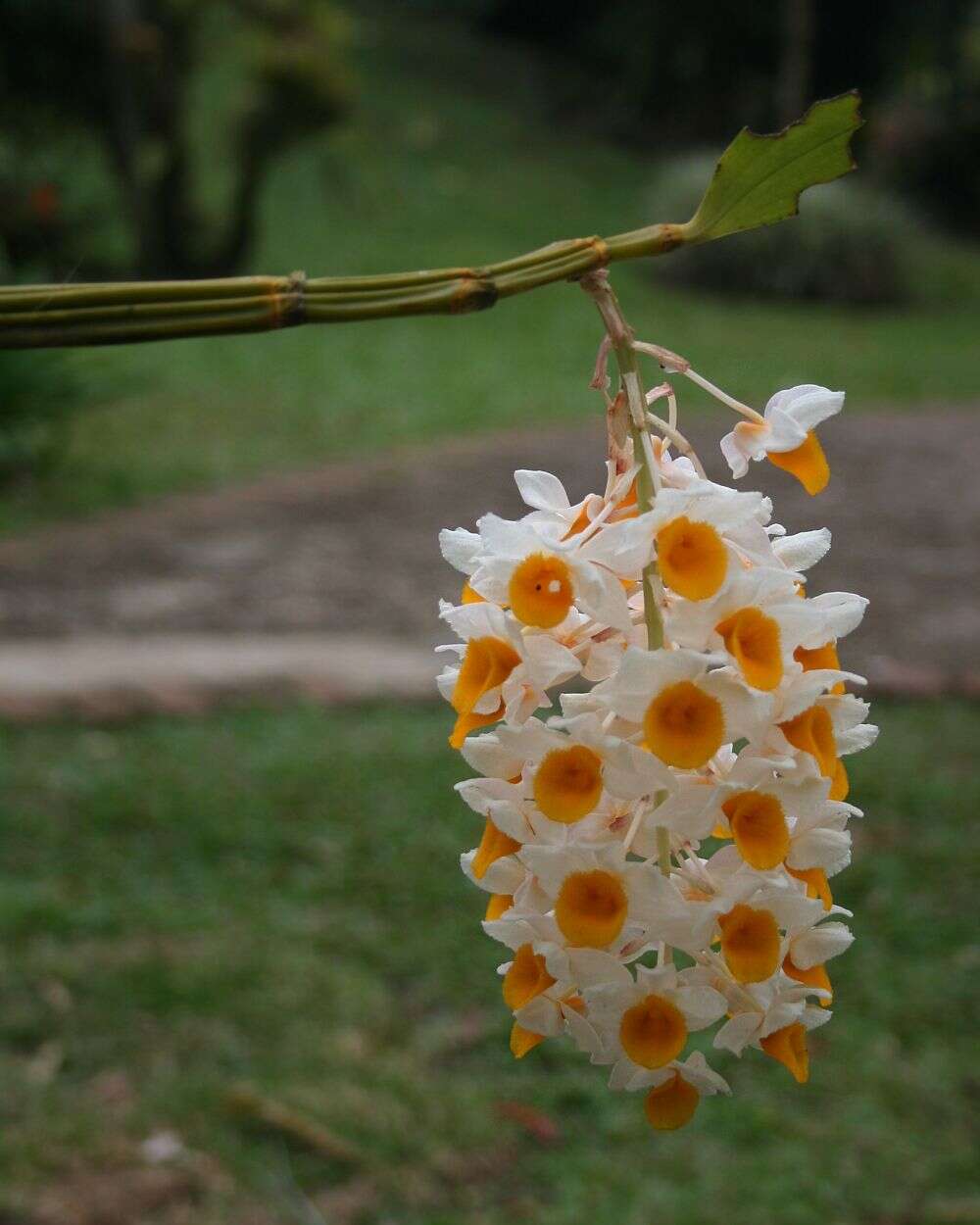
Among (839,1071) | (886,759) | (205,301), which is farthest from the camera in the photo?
(886,759)

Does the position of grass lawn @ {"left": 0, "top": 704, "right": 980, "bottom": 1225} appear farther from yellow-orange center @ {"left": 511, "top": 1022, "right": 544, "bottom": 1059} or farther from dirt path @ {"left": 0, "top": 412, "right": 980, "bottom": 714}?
yellow-orange center @ {"left": 511, "top": 1022, "right": 544, "bottom": 1059}

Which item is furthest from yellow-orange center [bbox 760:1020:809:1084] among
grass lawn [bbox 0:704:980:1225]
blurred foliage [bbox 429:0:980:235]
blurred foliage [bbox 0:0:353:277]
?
blurred foliage [bbox 429:0:980:235]

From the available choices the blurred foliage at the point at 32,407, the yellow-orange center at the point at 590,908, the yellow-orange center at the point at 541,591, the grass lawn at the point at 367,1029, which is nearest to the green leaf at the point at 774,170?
the yellow-orange center at the point at 541,591

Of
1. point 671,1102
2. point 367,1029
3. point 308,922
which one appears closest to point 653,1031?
point 671,1102

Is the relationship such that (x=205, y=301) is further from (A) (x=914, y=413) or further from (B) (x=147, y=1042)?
(A) (x=914, y=413)

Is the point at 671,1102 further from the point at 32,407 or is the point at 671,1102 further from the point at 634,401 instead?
the point at 32,407

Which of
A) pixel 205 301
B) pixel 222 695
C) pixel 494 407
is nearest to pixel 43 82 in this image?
pixel 494 407
